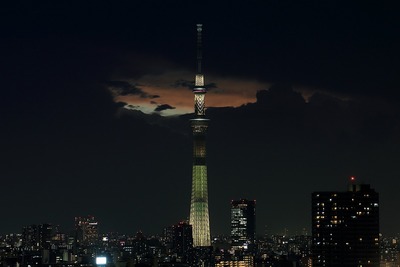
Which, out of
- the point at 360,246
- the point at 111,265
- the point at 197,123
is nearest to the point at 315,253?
the point at 360,246

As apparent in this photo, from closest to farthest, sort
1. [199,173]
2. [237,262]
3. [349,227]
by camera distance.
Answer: [349,227]
[237,262]
[199,173]

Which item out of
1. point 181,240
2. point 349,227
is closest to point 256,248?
point 181,240

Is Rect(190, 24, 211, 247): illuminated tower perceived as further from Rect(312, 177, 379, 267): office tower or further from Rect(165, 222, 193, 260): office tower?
Rect(312, 177, 379, 267): office tower

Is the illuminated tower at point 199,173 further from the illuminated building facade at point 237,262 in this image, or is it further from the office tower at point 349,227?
the office tower at point 349,227

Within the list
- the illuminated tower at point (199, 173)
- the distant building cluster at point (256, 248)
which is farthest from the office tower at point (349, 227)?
the illuminated tower at point (199, 173)

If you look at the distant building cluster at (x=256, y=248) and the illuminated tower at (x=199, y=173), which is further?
the illuminated tower at (x=199, y=173)

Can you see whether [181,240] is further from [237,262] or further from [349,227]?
[349,227]

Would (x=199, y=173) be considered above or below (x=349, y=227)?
above

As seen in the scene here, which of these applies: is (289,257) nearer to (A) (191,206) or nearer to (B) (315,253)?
(A) (191,206)
